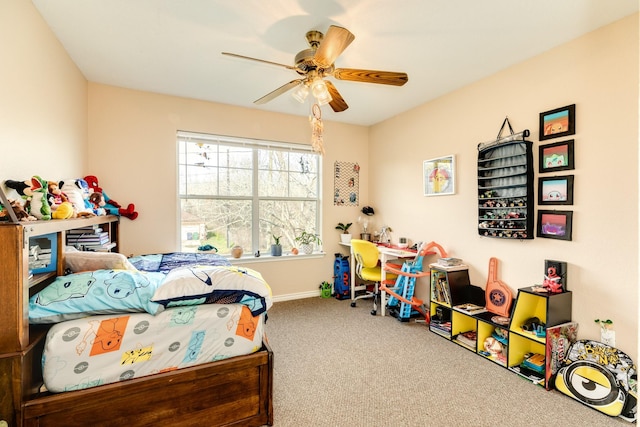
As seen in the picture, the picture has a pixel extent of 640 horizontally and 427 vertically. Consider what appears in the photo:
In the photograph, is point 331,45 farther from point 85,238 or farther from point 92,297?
point 85,238

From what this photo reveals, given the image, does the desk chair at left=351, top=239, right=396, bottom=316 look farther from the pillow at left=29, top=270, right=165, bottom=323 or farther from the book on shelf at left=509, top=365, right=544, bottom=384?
the pillow at left=29, top=270, right=165, bottom=323

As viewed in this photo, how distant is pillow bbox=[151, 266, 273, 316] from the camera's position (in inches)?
58.3

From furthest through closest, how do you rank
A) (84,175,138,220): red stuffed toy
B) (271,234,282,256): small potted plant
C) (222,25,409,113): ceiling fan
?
(271,234,282,256): small potted plant, (84,175,138,220): red stuffed toy, (222,25,409,113): ceiling fan

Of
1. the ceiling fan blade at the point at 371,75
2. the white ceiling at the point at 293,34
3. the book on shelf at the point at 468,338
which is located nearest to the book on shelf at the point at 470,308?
the book on shelf at the point at 468,338

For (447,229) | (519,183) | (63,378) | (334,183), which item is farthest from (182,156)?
(519,183)

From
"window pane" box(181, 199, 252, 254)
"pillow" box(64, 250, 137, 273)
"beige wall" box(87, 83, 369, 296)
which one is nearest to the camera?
"pillow" box(64, 250, 137, 273)

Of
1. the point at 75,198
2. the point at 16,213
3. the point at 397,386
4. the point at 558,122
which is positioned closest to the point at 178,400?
the point at 16,213

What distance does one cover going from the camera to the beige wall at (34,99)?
1587 mm

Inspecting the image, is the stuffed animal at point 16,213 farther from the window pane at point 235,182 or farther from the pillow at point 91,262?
the window pane at point 235,182

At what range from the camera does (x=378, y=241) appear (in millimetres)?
4160

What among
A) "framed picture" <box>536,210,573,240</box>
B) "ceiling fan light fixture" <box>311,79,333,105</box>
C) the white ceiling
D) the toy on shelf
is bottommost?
the toy on shelf

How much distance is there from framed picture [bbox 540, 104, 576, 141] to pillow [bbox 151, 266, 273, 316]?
2.45 metres

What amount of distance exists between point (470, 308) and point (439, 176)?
141cm

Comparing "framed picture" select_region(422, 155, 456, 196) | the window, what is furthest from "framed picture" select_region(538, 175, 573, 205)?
the window
